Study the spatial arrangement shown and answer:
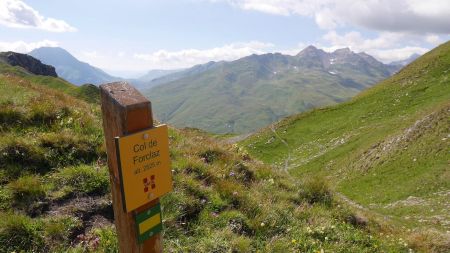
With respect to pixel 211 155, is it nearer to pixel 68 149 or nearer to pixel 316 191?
pixel 316 191

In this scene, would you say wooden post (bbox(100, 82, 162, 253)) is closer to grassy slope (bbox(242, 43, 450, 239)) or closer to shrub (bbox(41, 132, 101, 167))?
shrub (bbox(41, 132, 101, 167))

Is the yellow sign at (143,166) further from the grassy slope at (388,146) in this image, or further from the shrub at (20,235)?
the grassy slope at (388,146)

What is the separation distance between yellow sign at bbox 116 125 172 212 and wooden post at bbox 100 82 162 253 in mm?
157

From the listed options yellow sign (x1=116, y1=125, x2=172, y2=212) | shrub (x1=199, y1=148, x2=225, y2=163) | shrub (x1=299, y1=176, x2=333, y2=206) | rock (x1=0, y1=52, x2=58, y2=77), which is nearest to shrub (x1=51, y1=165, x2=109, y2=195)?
shrub (x1=199, y1=148, x2=225, y2=163)

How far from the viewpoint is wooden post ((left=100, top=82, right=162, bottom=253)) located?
14.2 feet

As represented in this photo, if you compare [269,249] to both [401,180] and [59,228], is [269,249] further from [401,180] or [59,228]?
[401,180]

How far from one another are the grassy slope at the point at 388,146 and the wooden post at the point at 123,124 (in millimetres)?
16517

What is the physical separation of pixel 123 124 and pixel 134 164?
483 millimetres

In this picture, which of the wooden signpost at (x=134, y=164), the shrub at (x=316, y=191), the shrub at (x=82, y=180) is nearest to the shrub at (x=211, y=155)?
the shrub at (x=316, y=191)

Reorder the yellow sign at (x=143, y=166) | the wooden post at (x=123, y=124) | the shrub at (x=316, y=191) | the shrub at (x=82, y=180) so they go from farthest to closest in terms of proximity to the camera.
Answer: the shrub at (x=316, y=191) → the shrub at (x=82, y=180) → the wooden post at (x=123, y=124) → the yellow sign at (x=143, y=166)

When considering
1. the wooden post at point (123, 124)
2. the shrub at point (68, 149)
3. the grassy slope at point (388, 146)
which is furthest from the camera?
the grassy slope at point (388, 146)

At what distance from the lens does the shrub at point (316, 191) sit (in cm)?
1069

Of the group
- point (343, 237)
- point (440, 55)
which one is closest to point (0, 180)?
point (343, 237)

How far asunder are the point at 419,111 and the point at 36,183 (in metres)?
43.3
